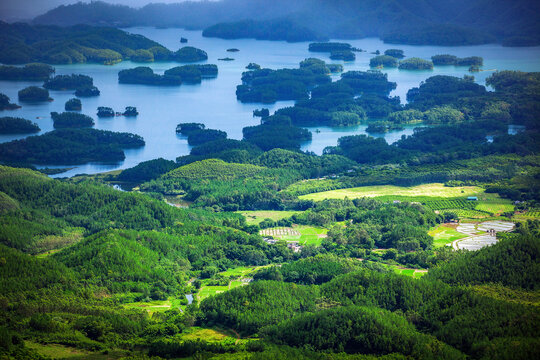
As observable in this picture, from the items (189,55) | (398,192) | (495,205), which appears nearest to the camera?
(495,205)

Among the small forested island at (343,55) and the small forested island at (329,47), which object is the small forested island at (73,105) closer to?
the small forested island at (343,55)

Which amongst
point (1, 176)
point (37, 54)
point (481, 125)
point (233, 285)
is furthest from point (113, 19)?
point (233, 285)

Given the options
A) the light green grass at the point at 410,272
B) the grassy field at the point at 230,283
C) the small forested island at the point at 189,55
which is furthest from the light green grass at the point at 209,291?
the small forested island at the point at 189,55

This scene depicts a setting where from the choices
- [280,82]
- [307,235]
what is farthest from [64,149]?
[280,82]

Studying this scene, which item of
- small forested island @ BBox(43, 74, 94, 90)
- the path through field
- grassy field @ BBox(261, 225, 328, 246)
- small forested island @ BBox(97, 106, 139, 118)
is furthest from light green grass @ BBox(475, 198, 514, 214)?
small forested island @ BBox(43, 74, 94, 90)

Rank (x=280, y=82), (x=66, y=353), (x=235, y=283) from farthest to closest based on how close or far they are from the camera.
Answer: (x=280, y=82) → (x=235, y=283) → (x=66, y=353)

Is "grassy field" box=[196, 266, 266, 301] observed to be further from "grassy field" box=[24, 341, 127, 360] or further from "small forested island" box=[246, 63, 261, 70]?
"small forested island" box=[246, 63, 261, 70]

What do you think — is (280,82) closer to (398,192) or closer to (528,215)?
(398,192)
